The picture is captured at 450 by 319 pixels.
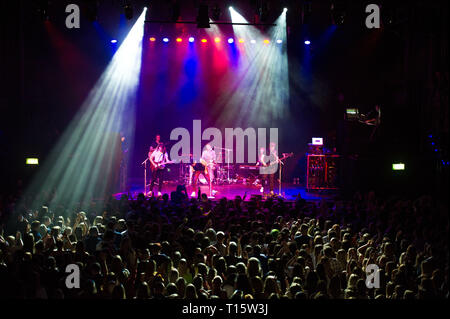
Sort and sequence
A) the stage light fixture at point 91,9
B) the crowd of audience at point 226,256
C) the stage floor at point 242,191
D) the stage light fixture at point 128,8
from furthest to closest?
the stage floor at point 242,191 < the stage light fixture at point 128,8 < the stage light fixture at point 91,9 < the crowd of audience at point 226,256

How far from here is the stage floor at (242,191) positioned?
13672mm

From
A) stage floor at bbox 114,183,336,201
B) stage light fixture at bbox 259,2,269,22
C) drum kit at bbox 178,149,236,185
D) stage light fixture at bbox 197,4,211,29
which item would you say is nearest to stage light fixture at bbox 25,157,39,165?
stage floor at bbox 114,183,336,201

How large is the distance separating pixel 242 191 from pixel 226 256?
363 inches

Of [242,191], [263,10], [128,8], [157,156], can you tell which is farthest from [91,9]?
[242,191]

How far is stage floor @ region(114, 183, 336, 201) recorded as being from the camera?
13.7 metres

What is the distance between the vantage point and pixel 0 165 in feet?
44.0

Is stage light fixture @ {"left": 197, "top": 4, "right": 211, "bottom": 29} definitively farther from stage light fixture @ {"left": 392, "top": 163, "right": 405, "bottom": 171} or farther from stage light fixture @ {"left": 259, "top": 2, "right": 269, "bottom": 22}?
stage light fixture @ {"left": 392, "top": 163, "right": 405, "bottom": 171}

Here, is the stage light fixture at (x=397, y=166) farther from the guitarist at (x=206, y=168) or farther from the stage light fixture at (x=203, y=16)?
the stage light fixture at (x=203, y=16)

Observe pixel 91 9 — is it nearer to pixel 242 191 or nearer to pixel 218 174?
pixel 242 191

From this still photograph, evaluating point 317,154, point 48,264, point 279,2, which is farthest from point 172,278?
point 279,2

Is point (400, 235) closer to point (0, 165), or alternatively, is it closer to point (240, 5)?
point (240, 5)

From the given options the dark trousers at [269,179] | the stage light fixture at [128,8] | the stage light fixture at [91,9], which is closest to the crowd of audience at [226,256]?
the dark trousers at [269,179]

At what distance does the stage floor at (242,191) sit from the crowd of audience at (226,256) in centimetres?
454

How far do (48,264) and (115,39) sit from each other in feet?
38.4
